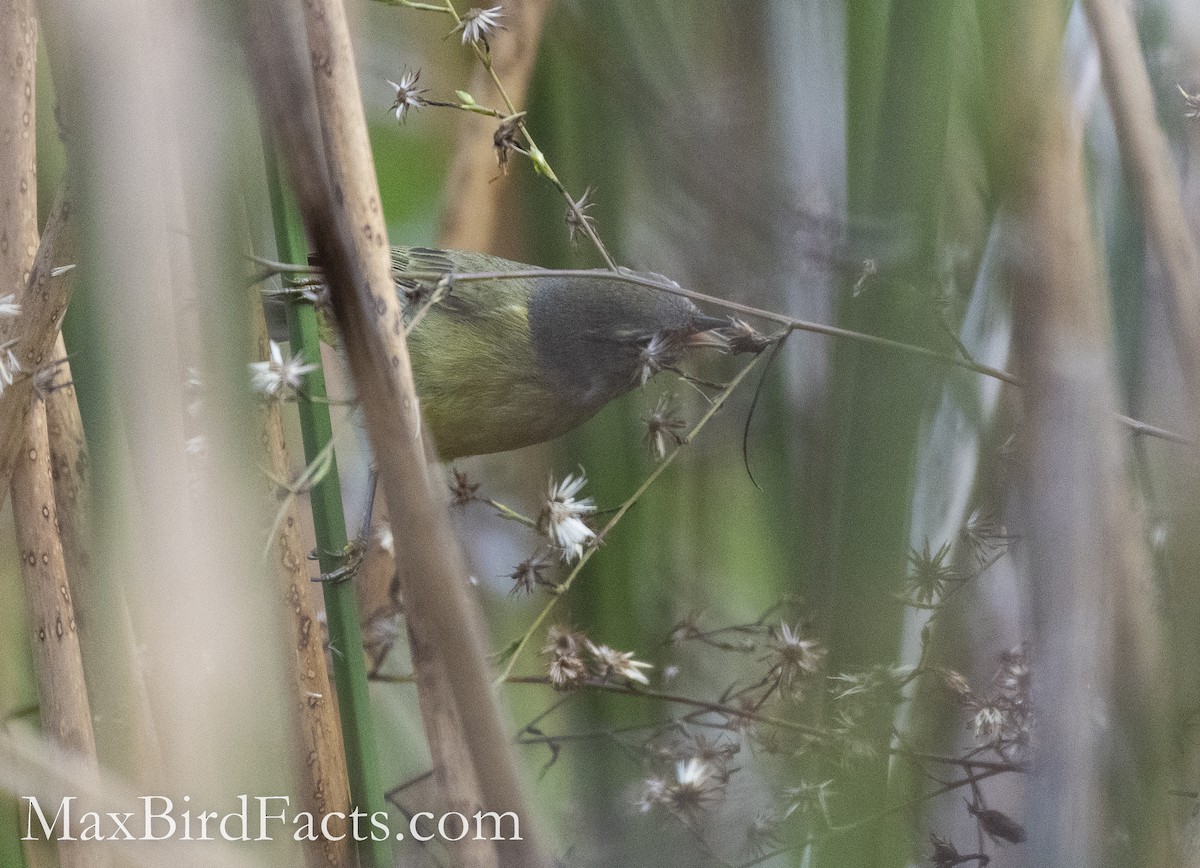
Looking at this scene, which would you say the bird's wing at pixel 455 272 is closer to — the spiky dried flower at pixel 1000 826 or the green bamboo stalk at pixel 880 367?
the green bamboo stalk at pixel 880 367

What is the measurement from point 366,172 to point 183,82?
107mm

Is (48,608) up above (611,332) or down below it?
below

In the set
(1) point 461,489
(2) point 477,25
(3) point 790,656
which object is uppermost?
(2) point 477,25

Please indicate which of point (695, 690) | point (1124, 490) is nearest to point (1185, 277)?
point (1124, 490)

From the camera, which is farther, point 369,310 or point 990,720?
point 990,720

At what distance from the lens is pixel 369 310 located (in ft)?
1.42

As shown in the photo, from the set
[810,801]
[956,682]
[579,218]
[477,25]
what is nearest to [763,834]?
[810,801]

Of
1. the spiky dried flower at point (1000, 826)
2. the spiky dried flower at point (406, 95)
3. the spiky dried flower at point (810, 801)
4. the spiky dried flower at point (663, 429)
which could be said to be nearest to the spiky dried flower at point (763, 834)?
the spiky dried flower at point (810, 801)

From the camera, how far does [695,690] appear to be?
55 centimetres

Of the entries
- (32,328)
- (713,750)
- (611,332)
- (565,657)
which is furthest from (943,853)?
(32,328)

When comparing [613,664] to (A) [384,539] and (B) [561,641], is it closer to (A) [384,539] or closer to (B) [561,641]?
(B) [561,641]

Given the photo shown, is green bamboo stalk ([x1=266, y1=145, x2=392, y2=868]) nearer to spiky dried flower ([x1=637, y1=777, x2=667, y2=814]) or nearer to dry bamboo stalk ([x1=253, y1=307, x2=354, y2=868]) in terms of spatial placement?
dry bamboo stalk ([x1=253, y1=307, x2=354, y2=868])

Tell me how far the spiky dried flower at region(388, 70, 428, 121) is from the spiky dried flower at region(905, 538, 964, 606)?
374mm

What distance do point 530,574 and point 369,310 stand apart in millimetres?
177
